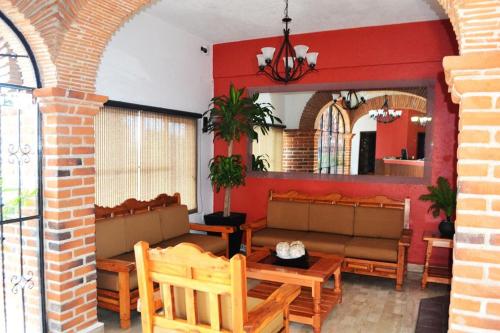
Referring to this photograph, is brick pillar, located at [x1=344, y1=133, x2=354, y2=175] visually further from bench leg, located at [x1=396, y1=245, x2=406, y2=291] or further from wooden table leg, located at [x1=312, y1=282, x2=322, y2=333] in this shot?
wooden table leg, located at [x1=312, y1=282, x2=322, y2=333]

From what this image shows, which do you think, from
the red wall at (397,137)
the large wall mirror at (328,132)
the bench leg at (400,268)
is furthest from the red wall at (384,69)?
the red wall at (397,137)

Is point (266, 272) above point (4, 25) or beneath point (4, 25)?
beneath

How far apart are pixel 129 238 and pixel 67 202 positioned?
1351mm

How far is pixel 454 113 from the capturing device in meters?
4.88

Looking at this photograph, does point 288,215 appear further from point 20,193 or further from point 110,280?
point 20,193

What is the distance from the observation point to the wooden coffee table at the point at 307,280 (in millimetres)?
3410

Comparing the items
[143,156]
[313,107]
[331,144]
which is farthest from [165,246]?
[331,144]

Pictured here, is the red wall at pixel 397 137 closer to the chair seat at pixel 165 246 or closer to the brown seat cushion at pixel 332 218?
the brown seat cushion at pixel 332 218

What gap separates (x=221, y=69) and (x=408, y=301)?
412cm

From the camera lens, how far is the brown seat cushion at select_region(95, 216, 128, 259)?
382cm

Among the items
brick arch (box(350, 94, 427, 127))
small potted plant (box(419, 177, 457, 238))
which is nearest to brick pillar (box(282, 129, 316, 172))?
brick arch (box(350, 94, 427, 127))

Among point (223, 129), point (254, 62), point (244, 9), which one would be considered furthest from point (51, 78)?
point (254, 62)

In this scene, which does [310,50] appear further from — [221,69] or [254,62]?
[221,69]

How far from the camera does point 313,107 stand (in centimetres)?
657
